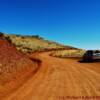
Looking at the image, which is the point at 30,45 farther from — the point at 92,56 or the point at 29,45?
the point at 92,56

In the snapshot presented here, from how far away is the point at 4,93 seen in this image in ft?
36.7

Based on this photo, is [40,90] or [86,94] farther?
[40,90]

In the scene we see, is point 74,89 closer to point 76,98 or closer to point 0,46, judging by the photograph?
point 76,98

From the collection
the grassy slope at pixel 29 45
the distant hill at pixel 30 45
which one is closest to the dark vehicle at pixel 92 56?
the distant hill at pixel 30 45

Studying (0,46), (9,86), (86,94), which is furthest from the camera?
(0,46)

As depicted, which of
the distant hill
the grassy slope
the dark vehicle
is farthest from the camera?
the grassy slope

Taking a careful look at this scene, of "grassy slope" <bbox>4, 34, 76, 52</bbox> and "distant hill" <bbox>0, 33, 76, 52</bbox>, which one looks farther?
"grassy slope" <bbox>4, 34, 76, 52</bbox>

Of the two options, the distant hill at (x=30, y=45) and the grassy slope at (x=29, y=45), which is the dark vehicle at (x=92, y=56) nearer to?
the distant hill at (x=30, y=45)

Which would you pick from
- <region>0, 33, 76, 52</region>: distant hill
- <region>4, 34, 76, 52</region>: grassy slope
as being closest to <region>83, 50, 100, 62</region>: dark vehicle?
<region>0, 33, 76, 52</region>: distant hill

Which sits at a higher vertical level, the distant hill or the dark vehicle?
the distant hill

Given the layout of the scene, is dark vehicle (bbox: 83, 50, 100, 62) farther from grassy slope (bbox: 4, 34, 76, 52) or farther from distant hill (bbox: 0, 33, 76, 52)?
grassy slope (bbox: 4, 34, 76, 52)

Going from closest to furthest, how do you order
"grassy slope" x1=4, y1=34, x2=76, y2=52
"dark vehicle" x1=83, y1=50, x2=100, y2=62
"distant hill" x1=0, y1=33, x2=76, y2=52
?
1. "dark vehicle" x1=83, y1=50, x2=100, y2=62
2. "distant hill" x1=0, y1=33, x2=76, y2=52
3. "grassy slope" x1=4, y1=34, x2=76, y2=52

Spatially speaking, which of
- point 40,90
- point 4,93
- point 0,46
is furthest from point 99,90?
point 0,46

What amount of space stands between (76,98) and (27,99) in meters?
1.93
